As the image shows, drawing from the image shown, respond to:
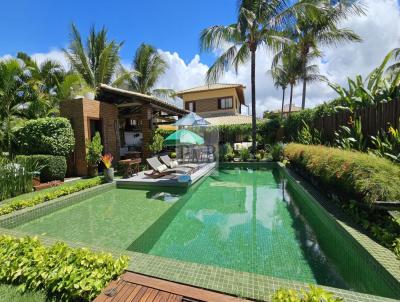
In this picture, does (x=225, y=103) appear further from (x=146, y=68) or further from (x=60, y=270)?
(x=60, y=270)

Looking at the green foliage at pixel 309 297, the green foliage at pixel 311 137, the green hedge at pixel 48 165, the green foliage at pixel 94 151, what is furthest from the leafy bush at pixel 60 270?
the green foliage at pixel 311 137

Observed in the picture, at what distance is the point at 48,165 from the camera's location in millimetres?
9867

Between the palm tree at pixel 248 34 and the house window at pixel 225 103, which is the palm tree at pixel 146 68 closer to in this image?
the house window at pixel 225 103

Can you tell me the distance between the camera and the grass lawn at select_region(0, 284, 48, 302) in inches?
109

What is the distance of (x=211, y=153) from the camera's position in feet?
57.4

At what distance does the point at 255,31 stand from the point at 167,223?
14709 mm

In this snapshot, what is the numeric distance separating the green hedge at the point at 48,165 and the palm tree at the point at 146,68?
52.4ft

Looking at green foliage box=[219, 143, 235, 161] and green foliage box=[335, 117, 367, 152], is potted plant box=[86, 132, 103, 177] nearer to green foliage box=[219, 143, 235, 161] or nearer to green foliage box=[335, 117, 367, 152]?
green foliage box=[219, 143, 235, 161]

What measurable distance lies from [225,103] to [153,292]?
97.1 ft

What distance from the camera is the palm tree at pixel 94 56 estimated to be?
58.3 feet

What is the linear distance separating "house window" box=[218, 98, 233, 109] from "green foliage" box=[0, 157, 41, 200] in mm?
25100

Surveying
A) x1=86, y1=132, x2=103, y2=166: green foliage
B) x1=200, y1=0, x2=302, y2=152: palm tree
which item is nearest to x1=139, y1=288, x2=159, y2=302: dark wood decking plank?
x1=86, y1=132, x2=103, y2=166: green foliage

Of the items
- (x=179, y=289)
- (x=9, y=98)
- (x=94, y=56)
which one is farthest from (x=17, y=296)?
(x=94, y=56)

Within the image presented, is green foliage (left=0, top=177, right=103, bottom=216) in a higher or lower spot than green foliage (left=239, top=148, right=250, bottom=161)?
lower
